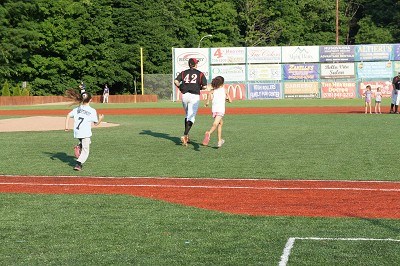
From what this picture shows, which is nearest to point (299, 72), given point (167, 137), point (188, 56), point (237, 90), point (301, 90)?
point (301, 90)

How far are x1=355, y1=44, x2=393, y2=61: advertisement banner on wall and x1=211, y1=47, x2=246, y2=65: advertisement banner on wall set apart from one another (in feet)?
33.9

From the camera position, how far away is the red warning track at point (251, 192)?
10375mm

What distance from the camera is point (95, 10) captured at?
84.4 meters

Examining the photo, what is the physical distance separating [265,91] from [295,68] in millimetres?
3485

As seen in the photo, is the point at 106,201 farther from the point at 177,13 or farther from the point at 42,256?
the point at 177,13

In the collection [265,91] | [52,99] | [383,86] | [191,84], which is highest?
[191,84]

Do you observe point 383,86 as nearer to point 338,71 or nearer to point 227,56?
point 338,71

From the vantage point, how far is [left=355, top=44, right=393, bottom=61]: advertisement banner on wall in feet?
246

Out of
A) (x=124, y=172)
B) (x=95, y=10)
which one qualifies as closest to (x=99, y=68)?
(x=95, y=10)

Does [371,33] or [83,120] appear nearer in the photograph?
[83,120]

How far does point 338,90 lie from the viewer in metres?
74.9

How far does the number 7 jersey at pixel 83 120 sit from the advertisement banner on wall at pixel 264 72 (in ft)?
199

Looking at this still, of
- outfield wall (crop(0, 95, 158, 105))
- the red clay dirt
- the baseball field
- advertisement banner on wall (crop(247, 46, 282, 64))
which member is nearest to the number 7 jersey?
the baseball field

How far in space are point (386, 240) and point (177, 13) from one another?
89.2 m
